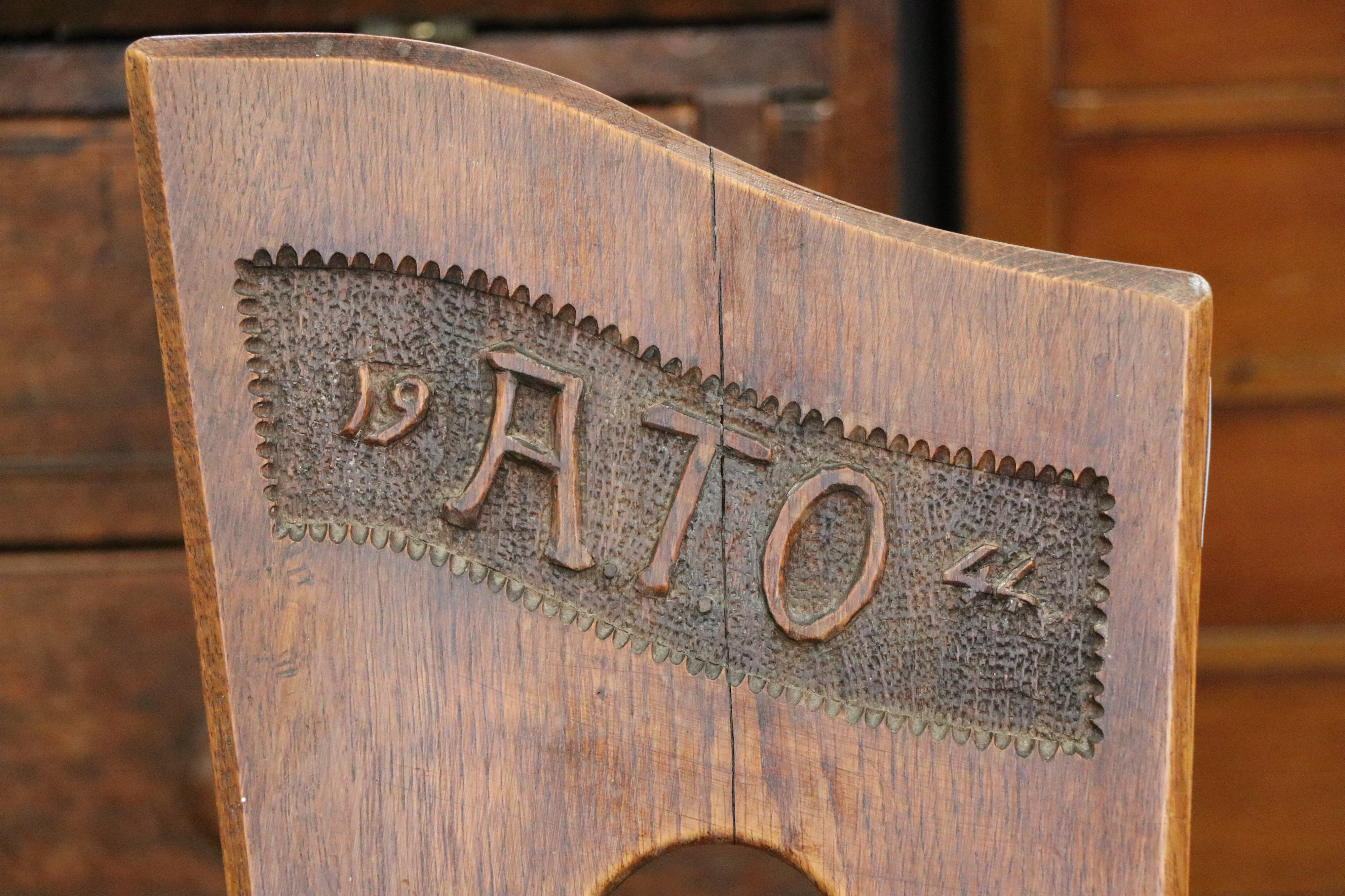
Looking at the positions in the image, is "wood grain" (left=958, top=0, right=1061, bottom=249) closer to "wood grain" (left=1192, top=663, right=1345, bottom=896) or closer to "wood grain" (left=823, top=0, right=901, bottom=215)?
"wood grain" (left=823, top=0, right=901, bottom=215)

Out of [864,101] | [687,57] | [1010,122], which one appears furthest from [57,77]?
[1010,122]

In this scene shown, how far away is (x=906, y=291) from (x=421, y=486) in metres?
0.19

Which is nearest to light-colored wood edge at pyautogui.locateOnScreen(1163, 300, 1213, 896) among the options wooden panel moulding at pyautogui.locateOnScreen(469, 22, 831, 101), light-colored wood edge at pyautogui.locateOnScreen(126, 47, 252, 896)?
light-colored wood edge at pyautogui.locateOnScreen(126, 47, 252, 896)

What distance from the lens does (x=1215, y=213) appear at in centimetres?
77

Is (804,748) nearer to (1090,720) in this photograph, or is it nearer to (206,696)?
(1090,720)

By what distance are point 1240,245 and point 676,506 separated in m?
0.63

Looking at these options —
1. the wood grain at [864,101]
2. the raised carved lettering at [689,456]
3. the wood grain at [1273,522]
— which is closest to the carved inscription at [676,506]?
the raised carved lettering at [689,456]

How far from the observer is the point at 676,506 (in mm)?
372

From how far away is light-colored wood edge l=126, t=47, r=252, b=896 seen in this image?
0.35m

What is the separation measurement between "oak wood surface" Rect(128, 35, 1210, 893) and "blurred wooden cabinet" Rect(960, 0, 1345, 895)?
45cm

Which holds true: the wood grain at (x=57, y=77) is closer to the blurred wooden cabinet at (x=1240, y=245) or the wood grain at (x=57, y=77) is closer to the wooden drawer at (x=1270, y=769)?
the blurred wooden cabinet at (x=1240, y=245)

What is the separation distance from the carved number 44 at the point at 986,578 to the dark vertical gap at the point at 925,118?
1.66 feet

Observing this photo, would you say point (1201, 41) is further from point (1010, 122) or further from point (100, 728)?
point (100, 728)

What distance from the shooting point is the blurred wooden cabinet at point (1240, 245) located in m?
0.76
